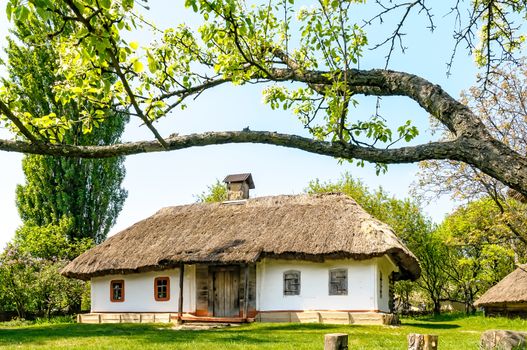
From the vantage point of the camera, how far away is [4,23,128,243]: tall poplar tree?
27875mm

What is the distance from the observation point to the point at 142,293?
21.8m

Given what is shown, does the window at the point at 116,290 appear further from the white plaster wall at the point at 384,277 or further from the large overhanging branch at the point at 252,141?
the large overhanging branch at the point at 252,141

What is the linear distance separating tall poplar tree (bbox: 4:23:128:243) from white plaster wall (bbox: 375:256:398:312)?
1508 centimetres

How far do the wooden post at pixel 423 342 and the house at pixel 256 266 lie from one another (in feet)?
44.7

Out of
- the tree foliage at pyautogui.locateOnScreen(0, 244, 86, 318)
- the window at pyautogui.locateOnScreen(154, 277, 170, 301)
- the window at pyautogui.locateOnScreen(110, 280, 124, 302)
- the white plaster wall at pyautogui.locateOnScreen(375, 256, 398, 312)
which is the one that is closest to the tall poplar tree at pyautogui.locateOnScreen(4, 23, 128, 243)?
the tree foliage at pyautogui.locateOnScreen(0, 244, 86, 318)

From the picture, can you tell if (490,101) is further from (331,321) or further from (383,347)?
(383,347)

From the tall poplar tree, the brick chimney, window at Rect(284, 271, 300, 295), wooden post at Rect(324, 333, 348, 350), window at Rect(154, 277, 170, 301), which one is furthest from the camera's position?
the tall poplar tree

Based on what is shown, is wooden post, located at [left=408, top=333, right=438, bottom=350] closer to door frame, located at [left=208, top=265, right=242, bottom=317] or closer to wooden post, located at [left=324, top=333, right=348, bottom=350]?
wooden post, located at [left=324, top=333, right=348, bottom=350]

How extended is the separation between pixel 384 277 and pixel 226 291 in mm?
6226

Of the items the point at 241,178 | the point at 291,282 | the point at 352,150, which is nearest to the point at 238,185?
the point at 241,178

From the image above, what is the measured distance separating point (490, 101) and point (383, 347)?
432 inches

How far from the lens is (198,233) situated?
22.0 m

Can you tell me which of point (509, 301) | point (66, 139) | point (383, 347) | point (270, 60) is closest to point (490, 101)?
point (509, 301)

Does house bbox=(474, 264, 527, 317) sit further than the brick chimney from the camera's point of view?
No
